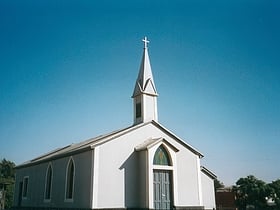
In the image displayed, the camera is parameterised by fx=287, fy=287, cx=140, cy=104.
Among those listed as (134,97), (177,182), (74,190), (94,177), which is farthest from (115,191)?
(134,97)

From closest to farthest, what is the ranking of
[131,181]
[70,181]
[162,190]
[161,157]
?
[131,181], [162,190], [161,157], [70,181]

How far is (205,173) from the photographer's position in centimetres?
2525

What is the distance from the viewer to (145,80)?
24.5m

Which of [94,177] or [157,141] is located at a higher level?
[157,141]

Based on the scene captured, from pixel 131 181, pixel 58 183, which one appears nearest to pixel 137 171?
pixel 131 181

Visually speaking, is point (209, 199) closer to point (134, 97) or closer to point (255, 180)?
point (134, 97)

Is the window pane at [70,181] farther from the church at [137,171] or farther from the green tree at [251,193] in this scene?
the green tree at [251,193]

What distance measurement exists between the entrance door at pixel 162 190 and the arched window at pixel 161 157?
24.9 inches

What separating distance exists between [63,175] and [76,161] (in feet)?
8.42

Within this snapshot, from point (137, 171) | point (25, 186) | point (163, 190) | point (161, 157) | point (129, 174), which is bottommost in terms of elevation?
point (163, 190)

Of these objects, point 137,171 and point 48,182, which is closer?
point 137,171

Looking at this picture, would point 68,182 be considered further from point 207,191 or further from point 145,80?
point 207,191

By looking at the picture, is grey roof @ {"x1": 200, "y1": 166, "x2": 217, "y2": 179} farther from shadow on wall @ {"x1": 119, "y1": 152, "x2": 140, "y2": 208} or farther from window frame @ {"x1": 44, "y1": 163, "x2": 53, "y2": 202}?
window frame @ {"x1": 44, "y1": 163, "x2": 53, "y2": 202}

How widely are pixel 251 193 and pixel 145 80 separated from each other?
27.4m
